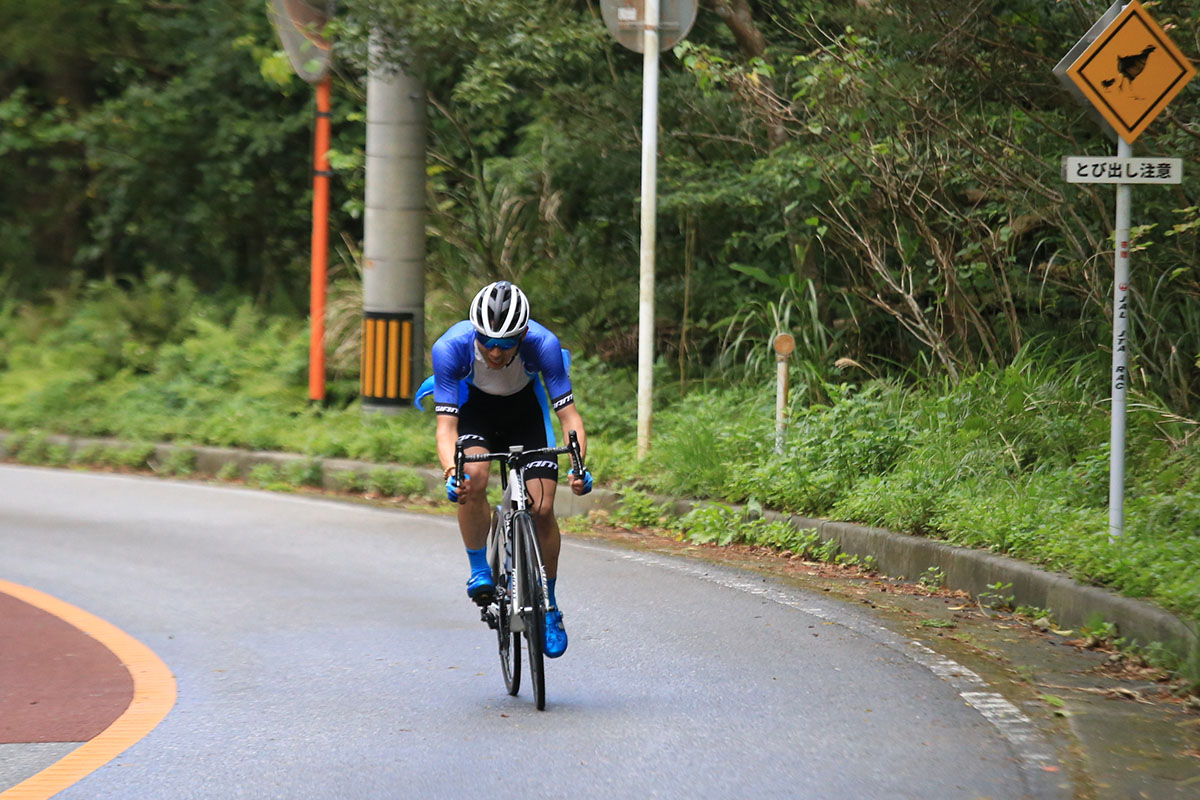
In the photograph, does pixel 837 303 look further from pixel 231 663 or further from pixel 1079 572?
pixel 231 663

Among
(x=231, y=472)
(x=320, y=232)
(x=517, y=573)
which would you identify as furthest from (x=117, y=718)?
(x=320, y=232)

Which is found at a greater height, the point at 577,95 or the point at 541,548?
the point at 577,95

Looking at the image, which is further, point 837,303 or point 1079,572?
point 837,303

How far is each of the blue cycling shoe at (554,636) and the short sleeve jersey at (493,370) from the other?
0.93 m

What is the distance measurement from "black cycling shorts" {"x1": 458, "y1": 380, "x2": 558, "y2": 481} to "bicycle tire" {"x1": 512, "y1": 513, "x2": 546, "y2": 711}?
0.60 metres

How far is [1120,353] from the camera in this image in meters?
7.14

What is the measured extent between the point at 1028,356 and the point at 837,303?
243cm

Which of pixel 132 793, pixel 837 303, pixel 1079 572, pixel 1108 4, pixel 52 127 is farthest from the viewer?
pixel 52 127

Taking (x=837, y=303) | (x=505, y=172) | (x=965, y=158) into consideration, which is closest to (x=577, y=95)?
(x=505, y=172)

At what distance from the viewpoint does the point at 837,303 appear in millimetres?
12688

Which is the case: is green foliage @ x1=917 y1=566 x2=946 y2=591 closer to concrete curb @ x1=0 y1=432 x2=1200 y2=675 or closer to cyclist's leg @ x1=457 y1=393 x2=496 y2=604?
concrete curb @ x1=0 y1=432 x2=1200 y2=675

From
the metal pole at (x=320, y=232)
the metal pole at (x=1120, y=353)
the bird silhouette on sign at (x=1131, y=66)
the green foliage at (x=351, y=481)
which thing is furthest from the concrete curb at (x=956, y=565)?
the bird silhouette on sign at (x=1131, y=66)

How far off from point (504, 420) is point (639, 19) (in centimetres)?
593

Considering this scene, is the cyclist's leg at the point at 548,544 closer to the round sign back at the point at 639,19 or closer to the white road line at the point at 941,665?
the white road line at the point at 941,665
